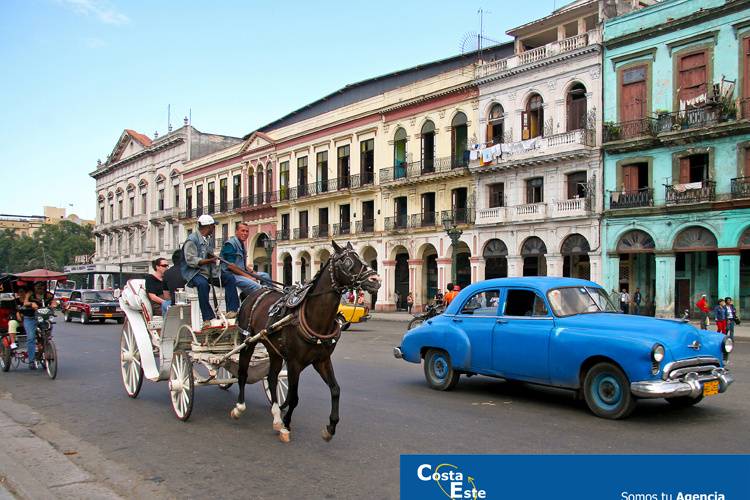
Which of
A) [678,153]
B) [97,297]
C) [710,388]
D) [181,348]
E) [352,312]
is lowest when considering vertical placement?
[352,312]

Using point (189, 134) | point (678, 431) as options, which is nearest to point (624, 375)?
point (678, 431)

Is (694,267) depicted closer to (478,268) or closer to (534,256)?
(534,256)

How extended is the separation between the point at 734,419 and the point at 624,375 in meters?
1.46

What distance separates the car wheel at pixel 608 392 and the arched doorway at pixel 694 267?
22059 mm

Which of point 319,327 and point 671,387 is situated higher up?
point 319,327

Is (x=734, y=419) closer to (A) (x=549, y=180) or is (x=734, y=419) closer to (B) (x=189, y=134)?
(A) (x=549, y=180)

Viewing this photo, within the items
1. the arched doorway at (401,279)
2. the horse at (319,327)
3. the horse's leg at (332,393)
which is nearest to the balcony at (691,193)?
the arched doorway at (401,279)

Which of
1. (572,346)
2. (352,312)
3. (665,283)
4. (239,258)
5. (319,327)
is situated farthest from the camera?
(665,283)

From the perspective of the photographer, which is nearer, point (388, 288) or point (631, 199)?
point (631, 199)

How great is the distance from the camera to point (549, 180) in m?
32.2

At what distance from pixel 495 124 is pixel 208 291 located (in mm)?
29370

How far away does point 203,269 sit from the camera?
27.1ft

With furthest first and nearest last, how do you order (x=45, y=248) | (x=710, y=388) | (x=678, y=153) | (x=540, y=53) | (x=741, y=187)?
(x=45, y=248), (x=540, y=53), (x=678, y=153), (x=741, y=187), (x=710, y=388)

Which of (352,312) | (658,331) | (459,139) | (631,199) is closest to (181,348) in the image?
(658,331)
